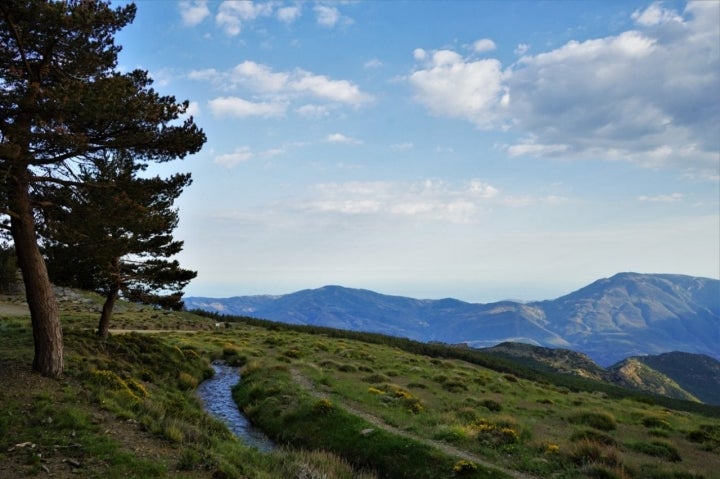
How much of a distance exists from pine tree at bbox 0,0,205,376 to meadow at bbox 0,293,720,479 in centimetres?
380

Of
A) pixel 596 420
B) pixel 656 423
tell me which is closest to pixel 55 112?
pixel 596 420

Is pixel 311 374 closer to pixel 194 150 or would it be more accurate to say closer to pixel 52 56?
pixel 194 150

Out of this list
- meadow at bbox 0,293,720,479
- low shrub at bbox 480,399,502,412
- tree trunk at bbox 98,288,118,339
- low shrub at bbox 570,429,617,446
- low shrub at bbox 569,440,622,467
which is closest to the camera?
meadow at bbox 0,293,720,479

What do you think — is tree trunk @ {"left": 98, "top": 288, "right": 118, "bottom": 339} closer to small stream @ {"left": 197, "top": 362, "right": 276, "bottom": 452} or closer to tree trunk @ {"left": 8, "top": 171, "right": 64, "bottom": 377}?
small stream @ {"left": 197, "top": 362, "right": 276, "bottom": 452}

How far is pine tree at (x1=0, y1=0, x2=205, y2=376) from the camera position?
15102 mm

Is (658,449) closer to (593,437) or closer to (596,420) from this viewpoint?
(593,437)

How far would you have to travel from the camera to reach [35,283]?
17.0 meters

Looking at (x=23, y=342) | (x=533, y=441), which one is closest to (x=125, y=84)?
(x=23, y=342)

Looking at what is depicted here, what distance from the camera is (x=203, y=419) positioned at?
60.1 ft

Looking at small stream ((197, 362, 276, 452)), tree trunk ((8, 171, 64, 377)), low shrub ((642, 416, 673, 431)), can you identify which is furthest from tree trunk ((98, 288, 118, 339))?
low shrub ((642, 416, 673, 431))

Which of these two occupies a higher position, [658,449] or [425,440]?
[425,440]

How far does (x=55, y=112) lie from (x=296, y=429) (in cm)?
1625

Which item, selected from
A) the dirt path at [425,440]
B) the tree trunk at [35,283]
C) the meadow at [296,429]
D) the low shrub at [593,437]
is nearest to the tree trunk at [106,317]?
the meadow at [296,429]

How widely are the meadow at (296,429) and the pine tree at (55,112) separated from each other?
12.5ft
